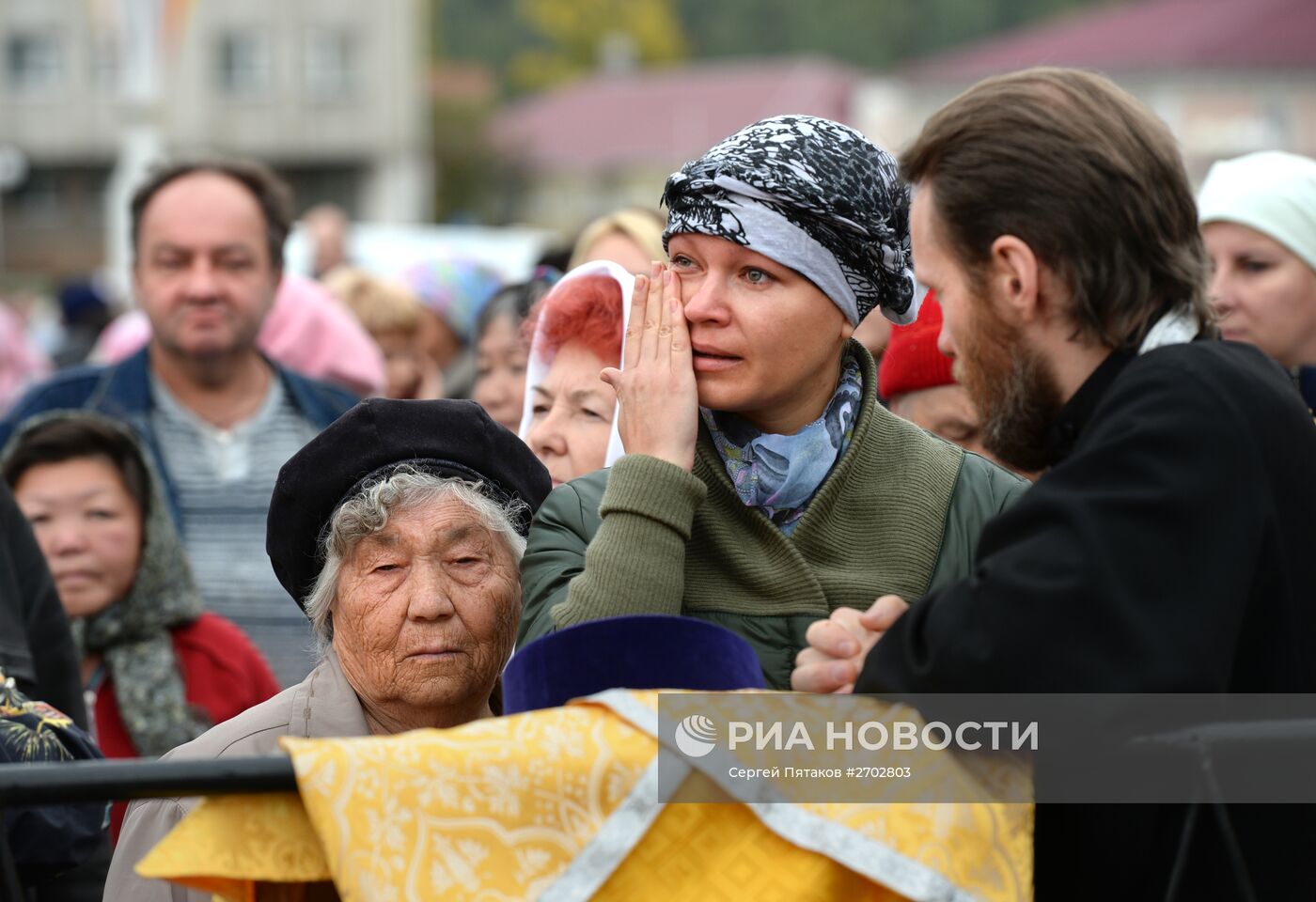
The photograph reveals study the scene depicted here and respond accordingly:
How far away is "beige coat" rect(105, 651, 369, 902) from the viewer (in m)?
2.75

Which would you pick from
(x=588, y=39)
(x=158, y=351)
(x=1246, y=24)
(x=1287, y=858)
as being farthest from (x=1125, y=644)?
(x=588, y=39)

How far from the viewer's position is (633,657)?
2359 mm

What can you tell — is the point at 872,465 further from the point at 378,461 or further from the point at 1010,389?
the point at 378,461

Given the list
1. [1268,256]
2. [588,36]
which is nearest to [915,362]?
[1268,256]

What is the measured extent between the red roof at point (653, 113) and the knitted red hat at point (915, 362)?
69624 mm

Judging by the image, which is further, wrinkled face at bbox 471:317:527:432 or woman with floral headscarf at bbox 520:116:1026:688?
wrinkled face at bbox 471:317:527:432

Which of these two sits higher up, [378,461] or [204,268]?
[378,461]

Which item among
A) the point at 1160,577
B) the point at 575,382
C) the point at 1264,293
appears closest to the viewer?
the point at 1160,577

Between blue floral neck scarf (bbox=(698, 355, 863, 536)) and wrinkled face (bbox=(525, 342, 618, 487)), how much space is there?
925 mm

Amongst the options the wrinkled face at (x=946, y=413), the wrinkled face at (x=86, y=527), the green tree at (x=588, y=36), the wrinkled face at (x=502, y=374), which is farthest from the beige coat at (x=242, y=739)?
the green tree at (x=588, y=36)

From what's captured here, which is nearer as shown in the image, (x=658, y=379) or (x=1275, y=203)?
(x=658, y=379)

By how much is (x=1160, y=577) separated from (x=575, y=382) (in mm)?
1819

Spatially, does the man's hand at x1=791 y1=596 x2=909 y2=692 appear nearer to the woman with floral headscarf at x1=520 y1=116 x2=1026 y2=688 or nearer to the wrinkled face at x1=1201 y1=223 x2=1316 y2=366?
the woman with floral headscarf at x1=520 y1=116 x2=1026 y2=688

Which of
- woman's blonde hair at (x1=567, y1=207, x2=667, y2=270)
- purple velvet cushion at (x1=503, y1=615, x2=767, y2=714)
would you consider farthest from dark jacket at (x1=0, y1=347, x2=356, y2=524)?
purple velvet cushion at (x1=503, y1=615, x2=767, y2=714)
